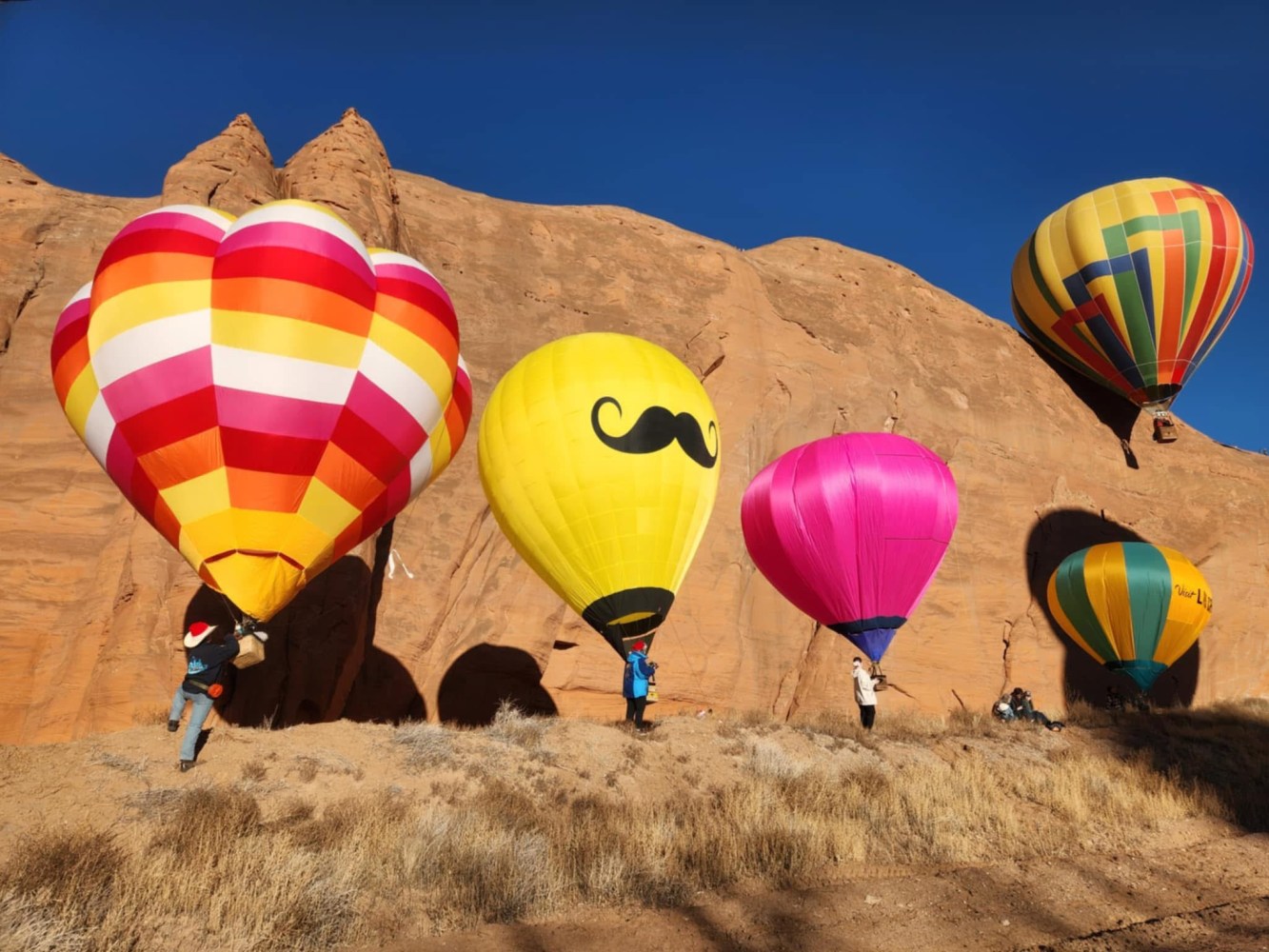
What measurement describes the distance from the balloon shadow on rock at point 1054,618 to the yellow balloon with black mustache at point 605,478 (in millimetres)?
12910

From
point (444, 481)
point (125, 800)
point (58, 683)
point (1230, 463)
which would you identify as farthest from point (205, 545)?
point (1230, 463)

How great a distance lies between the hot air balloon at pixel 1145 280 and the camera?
18766 mm

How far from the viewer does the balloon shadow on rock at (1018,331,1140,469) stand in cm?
2155

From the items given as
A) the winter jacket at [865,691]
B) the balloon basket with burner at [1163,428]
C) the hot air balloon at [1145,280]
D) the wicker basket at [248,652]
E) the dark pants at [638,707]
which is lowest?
the dark pants at [638,707]

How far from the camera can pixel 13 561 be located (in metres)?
Answer: 9.48

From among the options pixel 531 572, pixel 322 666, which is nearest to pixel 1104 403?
pixel 531 572

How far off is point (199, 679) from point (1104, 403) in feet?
79.6

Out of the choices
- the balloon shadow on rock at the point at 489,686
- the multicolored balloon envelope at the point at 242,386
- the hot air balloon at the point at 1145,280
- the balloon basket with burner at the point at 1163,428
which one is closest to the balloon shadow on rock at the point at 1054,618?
the balloon basket with burner at the point at 1163,428

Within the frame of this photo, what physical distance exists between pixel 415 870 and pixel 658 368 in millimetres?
6058

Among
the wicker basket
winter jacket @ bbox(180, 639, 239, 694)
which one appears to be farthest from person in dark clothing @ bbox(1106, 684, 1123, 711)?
winter jacket @ bbox(180, 639, 239, 694)

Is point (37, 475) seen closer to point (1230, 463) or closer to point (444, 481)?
point (444, 481)

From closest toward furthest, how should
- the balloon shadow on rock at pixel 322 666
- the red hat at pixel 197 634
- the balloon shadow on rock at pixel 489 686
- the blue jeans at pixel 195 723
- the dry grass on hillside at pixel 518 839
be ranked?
the dry grass on hillside at pixel 518 839 < the blue jeans at pixel 195 723 < the red hat at pixel 197 634 < the balloon shadow on rock at pixel 322 666 < the balloon shadow on rock at pixel 489 686

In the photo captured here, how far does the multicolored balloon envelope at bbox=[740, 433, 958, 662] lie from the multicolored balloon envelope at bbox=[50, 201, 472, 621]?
240 inches

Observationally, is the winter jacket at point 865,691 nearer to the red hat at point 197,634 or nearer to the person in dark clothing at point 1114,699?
the person in dark clothing at point 1114,699
